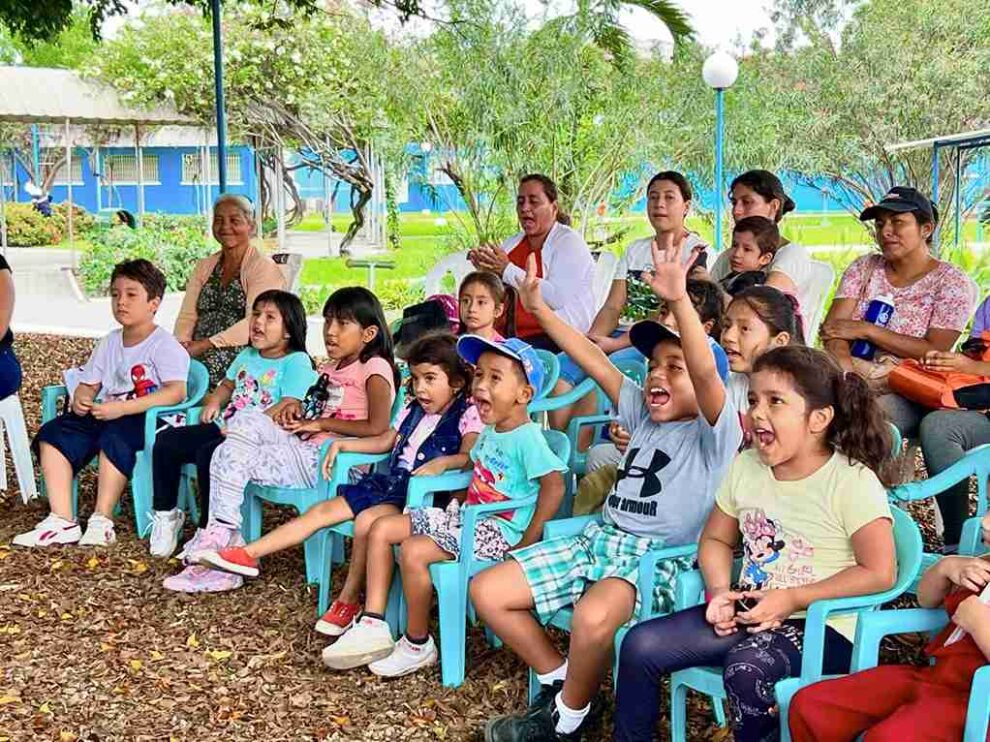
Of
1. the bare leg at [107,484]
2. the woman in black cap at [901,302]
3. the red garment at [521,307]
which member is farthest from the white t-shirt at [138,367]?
the woman in black cap at [901,302]

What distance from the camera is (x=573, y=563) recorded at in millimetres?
3236

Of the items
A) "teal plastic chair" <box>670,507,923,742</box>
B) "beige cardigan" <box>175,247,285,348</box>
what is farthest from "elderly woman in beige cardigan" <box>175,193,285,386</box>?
"teal plastic chair" <box>670,507,923,742</box>

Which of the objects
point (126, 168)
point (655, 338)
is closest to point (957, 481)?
point (655, 338)

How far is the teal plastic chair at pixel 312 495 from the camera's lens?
4.34 m

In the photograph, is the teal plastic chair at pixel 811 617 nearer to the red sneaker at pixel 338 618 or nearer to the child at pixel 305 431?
the red sneaker at pixel 338 618

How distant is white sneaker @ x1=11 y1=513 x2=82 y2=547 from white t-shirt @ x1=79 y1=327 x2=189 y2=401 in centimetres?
55

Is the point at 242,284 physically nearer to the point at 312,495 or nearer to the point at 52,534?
the point at 52,534

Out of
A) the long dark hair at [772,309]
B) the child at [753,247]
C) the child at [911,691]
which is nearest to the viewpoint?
the child at [911,691]

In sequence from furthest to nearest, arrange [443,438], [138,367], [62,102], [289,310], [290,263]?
[62,102]
[290,263]
[138,367]
[289,310]
[443,438]

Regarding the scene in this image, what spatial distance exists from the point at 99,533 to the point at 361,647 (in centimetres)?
185

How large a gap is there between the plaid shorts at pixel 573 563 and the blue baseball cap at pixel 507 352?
598 millimetres

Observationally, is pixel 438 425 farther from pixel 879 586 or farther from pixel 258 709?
pixel 879 586

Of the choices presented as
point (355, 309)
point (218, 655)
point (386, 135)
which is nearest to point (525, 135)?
point (386, 135)

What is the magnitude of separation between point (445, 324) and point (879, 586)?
3.07 metres
